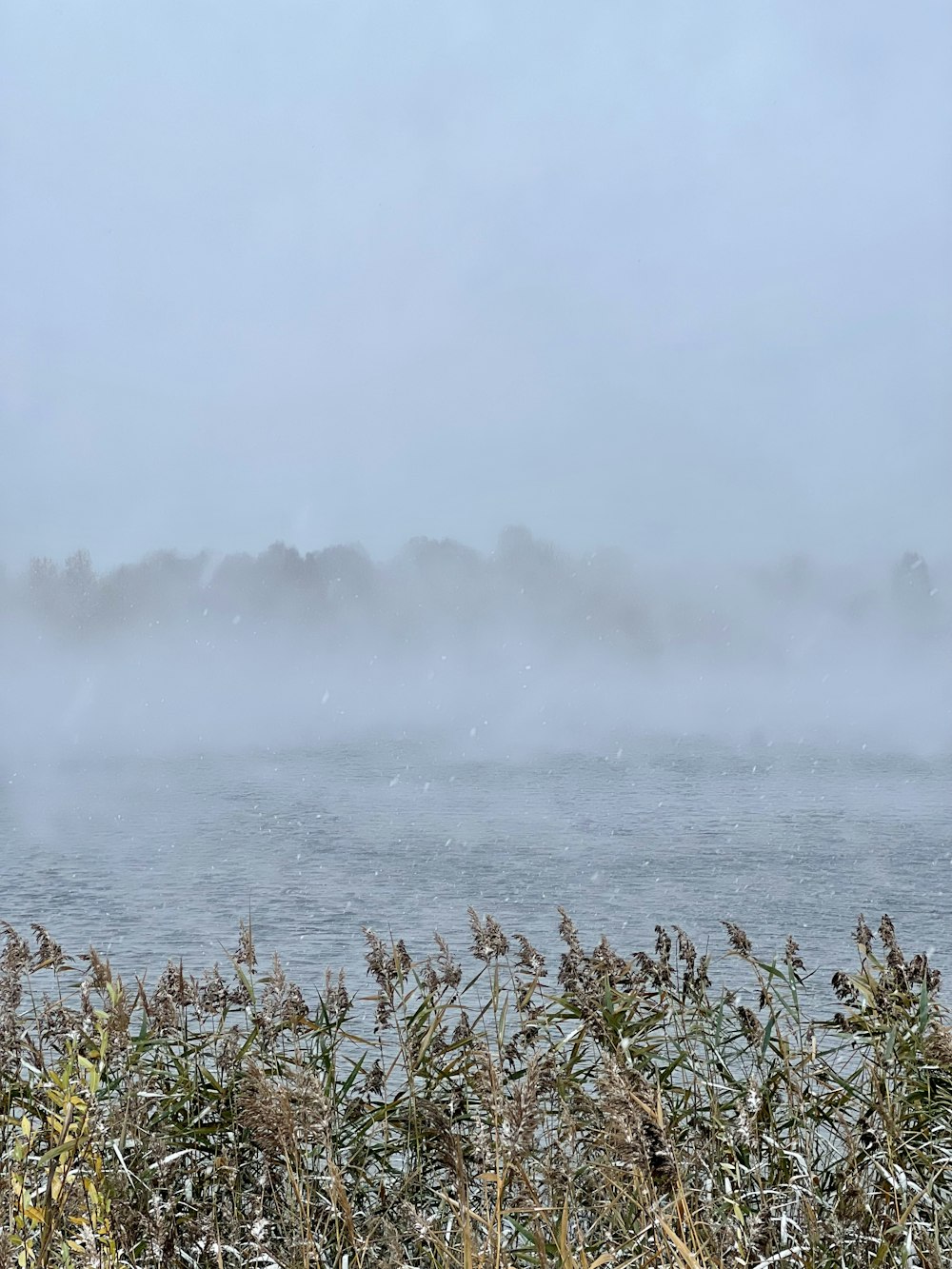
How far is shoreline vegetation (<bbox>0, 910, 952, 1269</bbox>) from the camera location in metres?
1.87

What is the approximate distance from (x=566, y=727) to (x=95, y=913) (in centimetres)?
2782

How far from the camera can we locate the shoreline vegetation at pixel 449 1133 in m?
1.87

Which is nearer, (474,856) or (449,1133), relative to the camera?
(449,1133)

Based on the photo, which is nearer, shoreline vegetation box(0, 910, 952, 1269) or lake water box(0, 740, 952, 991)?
shoreline vegetation box(0, 910, 952, 1269)

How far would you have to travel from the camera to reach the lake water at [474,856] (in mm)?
8188

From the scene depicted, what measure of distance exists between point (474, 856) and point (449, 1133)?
972 centimetres

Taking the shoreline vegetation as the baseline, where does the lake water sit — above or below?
below

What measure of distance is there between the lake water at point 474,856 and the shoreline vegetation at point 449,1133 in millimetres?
3487

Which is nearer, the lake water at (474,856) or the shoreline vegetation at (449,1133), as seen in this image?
the shoreline vegetation at (449,1133)

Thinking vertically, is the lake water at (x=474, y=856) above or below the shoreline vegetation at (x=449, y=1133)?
below

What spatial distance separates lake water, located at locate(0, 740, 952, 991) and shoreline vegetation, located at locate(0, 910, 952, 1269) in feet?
11.4

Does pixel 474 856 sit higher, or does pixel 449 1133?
pixel 449 1133

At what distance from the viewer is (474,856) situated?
12.0 meters

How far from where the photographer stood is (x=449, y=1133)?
7.91 feet
